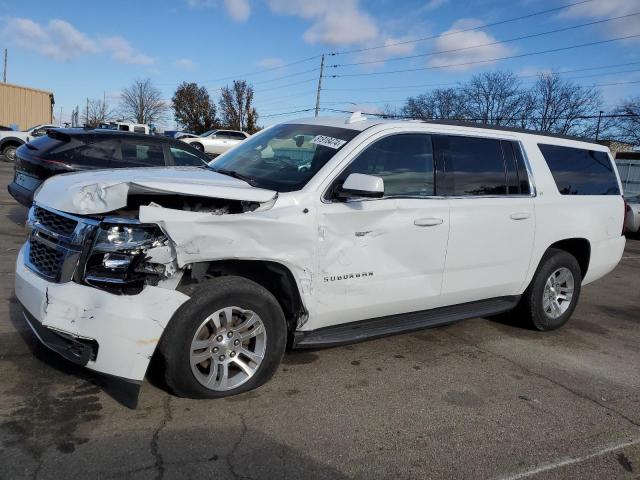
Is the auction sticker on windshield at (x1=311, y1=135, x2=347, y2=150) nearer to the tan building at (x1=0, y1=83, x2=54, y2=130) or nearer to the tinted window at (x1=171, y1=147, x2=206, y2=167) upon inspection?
the tinted window at (x1=171, y1=147, x2=206, y2=167)

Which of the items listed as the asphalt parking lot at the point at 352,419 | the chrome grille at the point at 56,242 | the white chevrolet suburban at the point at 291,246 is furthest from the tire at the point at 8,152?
the chrome grille at the point at 56,242

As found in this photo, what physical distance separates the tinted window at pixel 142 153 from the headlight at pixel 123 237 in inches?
216

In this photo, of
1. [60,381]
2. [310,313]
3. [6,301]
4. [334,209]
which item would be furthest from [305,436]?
[6,301]

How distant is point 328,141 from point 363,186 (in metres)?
0.72

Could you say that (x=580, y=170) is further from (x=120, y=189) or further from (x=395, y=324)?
(x=120, y=189)

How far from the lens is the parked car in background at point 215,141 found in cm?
3262

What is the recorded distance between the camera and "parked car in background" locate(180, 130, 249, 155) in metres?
32.6

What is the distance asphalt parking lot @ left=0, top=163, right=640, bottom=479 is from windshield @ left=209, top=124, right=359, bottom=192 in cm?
147

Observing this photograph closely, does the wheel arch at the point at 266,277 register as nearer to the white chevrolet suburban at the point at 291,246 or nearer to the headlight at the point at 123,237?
the white chevrolet suburban at the point at 291,246

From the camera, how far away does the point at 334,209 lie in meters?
3.77

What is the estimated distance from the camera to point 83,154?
7961 millimetres

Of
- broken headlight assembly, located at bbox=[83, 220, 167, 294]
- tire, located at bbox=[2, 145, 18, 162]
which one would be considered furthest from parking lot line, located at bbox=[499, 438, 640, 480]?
tire, located at bbox=[2, 145, 18, 162]

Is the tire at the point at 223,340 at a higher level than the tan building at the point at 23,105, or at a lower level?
lower

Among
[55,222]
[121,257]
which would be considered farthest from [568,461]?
[55,222]
